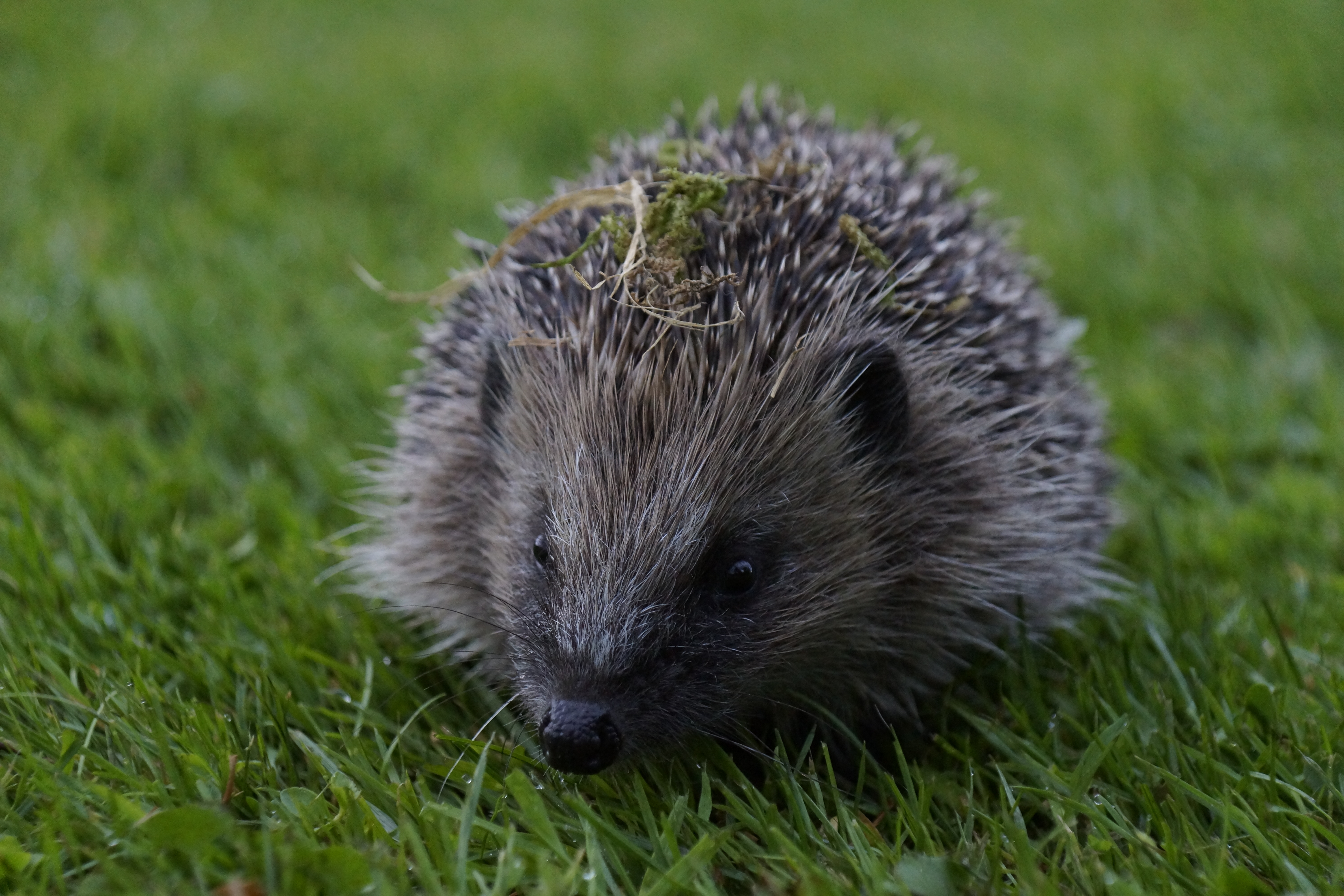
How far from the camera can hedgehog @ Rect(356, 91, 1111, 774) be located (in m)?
2.58

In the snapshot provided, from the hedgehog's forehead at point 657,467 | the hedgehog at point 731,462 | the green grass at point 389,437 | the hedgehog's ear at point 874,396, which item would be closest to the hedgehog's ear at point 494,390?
the hedgehog at point 731,462

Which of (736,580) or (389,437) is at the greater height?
(389,437)

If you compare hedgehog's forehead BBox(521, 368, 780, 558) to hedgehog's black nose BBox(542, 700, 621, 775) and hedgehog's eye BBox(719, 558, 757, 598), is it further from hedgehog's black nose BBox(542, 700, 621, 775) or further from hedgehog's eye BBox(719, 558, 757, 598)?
hedgehog's black nose BBox(542, 700, 621, 775)

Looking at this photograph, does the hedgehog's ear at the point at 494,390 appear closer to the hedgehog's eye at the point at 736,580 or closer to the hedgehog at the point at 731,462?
the hedgehog at the point at 731,462

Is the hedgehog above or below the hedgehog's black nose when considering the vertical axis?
above

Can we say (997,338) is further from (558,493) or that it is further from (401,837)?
(401,837)

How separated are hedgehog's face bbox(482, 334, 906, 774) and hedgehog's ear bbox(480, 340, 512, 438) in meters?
0.05

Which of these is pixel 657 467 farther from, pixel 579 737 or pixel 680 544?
pixel 579 737

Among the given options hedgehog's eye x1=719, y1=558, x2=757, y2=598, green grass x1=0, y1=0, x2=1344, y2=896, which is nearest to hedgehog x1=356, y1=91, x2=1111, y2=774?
hedgehog's eye x1=719, y1=558, x2=757, y2=598

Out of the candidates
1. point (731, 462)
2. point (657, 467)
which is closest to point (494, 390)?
point (657, 467)

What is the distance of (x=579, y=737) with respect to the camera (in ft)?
7.62

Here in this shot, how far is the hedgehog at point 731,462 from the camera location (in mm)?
2576

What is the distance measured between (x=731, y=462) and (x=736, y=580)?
0.26 meters

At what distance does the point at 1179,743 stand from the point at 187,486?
2.93m
